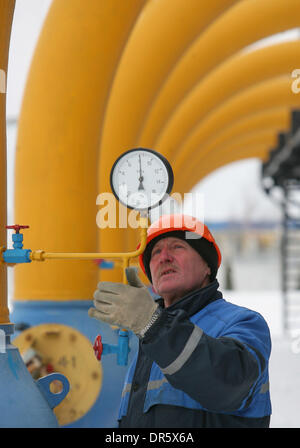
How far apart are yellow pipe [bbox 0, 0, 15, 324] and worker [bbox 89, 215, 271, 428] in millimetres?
592

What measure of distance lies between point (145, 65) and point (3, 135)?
2.92 metres

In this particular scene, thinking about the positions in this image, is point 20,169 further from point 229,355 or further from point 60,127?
point 229,355

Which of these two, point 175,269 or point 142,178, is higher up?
point 142,178

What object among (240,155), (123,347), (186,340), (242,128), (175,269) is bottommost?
(123,347)

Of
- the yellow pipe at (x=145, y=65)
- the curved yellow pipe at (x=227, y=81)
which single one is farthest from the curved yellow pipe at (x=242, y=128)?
the yellow pipe at (x=145, y=65)

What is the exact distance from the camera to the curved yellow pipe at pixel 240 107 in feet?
28.1

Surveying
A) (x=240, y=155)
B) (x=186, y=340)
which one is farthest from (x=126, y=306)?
(x=240, y=155)

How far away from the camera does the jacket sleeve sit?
1630 mm

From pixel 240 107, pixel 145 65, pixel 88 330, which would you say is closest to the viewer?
pixel 88 330

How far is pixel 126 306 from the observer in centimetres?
165

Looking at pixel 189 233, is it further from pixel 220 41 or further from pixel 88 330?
pixel 220 41

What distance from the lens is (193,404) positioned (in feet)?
6.16

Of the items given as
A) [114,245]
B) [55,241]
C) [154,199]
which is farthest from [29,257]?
A: [114,245]

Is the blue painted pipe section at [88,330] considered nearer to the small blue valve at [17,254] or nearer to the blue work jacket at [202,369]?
the small blue valve at [17,254]
